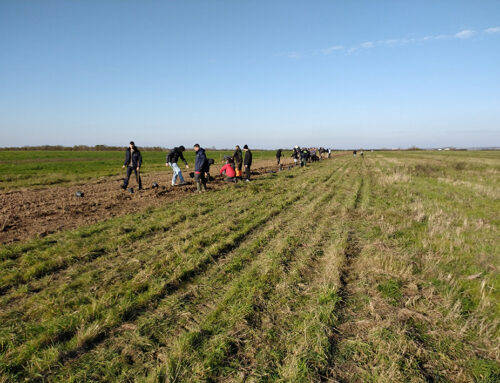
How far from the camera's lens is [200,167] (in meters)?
12.2

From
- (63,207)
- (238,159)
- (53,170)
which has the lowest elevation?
(63,207)

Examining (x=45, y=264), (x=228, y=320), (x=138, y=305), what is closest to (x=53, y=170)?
(x=45, y=264)

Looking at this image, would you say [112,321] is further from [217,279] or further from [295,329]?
[295,329]

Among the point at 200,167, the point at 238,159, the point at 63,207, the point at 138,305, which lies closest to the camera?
the point at 138,305

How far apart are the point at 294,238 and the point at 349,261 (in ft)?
5.09

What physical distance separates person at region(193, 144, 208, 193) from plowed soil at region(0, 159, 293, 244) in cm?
63

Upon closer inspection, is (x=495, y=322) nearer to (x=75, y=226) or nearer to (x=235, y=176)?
(x=75, y=226)

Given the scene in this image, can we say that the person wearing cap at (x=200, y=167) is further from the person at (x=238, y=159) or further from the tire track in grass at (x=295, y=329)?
the tire track in grass at (x=295, y=329)

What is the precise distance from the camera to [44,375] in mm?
2547

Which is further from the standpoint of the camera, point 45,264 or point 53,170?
point 53,170

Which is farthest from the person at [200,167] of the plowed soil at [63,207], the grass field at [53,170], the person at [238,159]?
the grass field at [53,170]

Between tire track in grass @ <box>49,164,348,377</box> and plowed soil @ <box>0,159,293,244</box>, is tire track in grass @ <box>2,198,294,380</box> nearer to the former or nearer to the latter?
tire track in grass @ <box>49,164,348,377</box>

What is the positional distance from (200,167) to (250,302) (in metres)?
9.18

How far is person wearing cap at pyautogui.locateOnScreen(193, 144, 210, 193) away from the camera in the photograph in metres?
11.9
